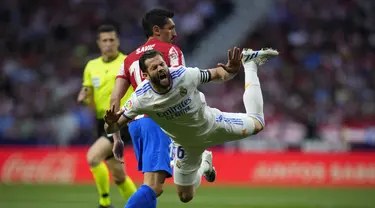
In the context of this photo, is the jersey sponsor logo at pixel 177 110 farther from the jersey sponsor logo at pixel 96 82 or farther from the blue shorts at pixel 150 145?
the jersey sponsor logo at pixel 96 82

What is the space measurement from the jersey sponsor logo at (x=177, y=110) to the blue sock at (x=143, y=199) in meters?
0.91

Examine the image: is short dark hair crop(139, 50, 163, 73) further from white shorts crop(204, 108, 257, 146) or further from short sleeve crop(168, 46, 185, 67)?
white shorts crop(204, 108, 257, 146)

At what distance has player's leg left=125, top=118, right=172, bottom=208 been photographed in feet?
26.0

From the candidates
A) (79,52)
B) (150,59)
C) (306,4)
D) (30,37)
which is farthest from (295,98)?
(150,59)

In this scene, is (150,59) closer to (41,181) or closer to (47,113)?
(41,181)

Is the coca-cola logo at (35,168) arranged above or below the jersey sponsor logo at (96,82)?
below

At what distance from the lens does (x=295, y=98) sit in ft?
66.5

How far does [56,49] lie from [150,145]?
556 inches

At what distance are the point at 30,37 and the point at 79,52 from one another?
1585 mm

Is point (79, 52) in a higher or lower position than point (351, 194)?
higher

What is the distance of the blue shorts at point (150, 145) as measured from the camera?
26.6ft

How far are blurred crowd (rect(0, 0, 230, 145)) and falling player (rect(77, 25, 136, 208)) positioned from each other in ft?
24.8

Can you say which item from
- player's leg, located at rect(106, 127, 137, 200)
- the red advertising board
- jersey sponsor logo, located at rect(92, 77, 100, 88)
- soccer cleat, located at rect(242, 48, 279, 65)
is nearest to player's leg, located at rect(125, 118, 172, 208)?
soccer cleat, located at rect(242, 48, 279, 65)

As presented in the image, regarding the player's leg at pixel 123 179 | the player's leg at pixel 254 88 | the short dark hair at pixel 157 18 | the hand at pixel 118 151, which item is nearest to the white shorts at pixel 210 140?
the player's leg at pixel 254 88
